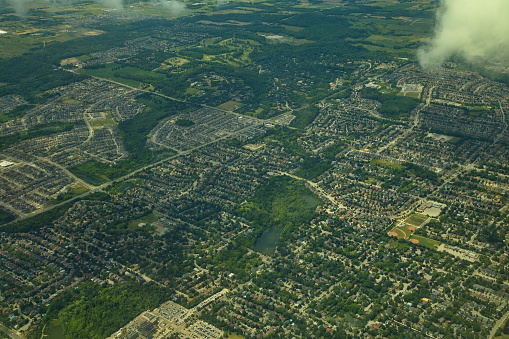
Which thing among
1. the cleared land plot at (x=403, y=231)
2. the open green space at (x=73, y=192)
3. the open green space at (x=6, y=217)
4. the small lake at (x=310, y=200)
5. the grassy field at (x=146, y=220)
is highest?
the cleared land plot at (x=403, y=231)

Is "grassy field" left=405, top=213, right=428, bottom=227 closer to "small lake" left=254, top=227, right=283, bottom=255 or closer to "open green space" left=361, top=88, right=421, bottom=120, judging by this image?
"small lake" left=254, top=227, right=283, bottom=255

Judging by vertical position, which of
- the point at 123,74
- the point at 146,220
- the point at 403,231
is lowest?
the point at 123,74

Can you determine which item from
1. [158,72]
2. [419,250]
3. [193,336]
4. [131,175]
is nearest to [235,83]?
[158,72]

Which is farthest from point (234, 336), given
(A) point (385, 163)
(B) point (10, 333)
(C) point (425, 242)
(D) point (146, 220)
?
(A) point (385, 163)

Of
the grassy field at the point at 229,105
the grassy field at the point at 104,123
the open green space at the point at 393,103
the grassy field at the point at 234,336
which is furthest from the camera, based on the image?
the grassy field at the point at 229,105

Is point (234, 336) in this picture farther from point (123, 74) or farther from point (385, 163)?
point (123, 74)

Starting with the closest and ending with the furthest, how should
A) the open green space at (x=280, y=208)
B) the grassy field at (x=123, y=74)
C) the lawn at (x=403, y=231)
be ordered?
the lawn at (x=403, y=231), the open green space at (x=280, y=208), the grassy field at (x=123, y=74)

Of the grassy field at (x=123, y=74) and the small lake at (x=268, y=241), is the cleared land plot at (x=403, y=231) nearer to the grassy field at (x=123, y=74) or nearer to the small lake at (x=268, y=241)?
the small lake at (x=268, y=241)

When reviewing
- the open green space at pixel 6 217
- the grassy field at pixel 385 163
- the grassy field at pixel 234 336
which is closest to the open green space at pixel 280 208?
the grassy field at pixel 385 163
